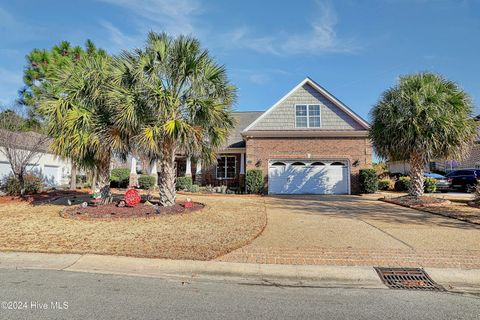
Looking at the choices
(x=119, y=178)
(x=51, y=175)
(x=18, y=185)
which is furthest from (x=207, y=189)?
(x=51, y=175)

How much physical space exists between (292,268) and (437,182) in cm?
2042

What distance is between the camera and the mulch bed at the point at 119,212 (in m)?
10.0

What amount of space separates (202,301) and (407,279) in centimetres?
349

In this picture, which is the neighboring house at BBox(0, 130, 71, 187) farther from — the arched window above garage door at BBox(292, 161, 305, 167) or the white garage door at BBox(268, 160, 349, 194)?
the arched window above garage door at BBox(292, 161, 305, 167)

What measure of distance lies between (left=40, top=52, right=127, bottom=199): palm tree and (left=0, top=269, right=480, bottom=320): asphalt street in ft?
21.7

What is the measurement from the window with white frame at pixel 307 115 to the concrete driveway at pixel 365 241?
9.91 m

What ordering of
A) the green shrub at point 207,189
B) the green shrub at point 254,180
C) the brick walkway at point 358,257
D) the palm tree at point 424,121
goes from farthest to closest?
the green shrub at point 207,189
the green shrub at point 254,180
the palm tree at point 424,121
the brick walkway at point 358,257

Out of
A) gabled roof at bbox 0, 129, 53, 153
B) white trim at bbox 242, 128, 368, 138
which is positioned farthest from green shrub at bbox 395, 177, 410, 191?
gabled roof at bbox 0, 129, 53, 153

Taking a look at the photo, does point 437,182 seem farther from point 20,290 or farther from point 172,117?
point 20,290

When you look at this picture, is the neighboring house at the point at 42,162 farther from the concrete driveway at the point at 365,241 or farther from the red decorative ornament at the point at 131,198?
the concrete driveway at the point at 365,241

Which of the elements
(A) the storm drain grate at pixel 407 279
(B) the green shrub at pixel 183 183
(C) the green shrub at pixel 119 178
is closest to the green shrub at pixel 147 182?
(B) the green shrub at pixel 183 183

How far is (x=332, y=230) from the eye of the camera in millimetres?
8633

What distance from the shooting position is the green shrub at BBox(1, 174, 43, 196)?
15.7 m

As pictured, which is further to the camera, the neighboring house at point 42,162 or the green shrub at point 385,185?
the green shrub at point 385,185
